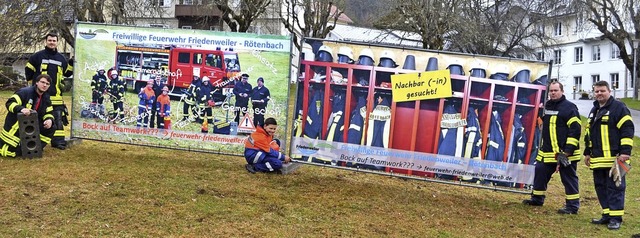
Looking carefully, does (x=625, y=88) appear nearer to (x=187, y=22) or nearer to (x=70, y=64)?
(x=187, y=22)

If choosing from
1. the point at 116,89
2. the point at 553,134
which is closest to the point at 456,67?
the point at 553,134

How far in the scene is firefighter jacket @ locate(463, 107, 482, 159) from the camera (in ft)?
24.3

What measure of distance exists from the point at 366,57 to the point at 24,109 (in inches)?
189

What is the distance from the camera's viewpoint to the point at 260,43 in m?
8.12

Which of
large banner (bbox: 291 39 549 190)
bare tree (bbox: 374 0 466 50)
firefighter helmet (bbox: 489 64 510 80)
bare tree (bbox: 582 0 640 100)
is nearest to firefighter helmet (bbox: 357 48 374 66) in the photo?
large banner (bbox: 291 39 549 190)

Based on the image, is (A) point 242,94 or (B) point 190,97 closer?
(A) point 242,94

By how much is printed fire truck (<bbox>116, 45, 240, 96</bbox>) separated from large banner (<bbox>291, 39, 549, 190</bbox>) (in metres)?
1.19

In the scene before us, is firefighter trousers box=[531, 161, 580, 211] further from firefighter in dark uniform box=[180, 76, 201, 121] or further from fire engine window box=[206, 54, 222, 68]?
firefighter in dark uniform box=[180, 76, 201, 121]

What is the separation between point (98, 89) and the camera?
8.82 meters

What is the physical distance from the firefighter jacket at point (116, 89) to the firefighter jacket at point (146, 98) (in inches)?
12.5

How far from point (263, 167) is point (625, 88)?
4987cm

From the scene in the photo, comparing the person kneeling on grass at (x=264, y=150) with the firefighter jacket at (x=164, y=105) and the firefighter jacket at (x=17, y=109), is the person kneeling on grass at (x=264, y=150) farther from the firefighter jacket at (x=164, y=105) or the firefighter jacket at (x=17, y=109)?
the firefighter jacket at (x=17, y=109)

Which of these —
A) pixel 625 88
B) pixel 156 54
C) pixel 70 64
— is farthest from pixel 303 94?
pixel 625 88

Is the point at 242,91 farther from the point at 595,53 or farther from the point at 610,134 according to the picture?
the point at 595,53
